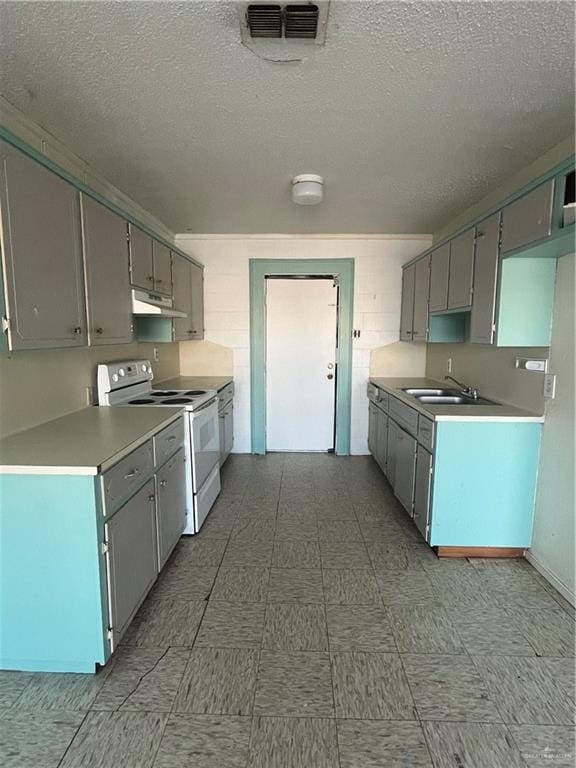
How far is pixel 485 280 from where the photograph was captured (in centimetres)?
233

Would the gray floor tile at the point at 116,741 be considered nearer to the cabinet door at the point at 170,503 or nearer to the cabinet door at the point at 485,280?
the cabinet door at the point at 170,503

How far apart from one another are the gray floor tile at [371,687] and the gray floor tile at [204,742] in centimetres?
37

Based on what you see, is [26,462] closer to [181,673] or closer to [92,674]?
[92,674]

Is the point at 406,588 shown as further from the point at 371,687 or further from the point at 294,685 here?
the point at 294,685

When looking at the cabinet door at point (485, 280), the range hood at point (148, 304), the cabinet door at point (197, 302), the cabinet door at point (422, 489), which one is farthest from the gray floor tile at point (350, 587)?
the cabinet door at point (197, 302)

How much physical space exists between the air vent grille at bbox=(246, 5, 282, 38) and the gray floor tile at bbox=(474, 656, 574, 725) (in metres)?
2.66

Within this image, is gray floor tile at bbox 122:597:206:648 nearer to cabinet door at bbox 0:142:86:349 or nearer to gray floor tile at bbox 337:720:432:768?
gray floor tile at bbox 337:720:432:768

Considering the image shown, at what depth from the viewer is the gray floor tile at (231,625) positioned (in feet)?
5.63

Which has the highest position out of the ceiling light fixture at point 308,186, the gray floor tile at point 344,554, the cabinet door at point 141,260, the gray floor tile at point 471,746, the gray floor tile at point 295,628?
the ceiling light fixture at point 308,186

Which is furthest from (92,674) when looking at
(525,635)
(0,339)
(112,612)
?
(525,635)

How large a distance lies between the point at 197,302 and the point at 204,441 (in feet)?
5.73

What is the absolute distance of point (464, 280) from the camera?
2631 millimetres

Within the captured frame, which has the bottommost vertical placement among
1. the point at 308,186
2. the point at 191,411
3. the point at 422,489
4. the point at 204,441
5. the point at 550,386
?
the point at 422,489

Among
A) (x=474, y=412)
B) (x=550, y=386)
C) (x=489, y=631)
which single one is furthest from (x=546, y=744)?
(x=550, y=386)
